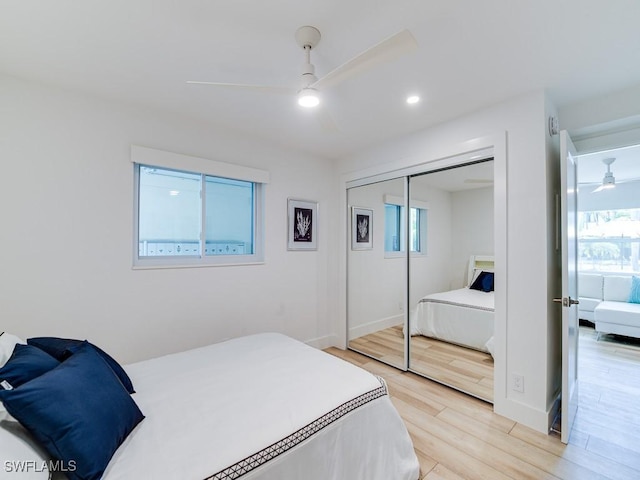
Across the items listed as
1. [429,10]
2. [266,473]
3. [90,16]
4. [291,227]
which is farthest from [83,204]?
[429,10]

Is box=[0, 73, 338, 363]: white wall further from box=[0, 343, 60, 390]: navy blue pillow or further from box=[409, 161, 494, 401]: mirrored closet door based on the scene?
box=[409, 161, 494, 401]: mirrored closet door

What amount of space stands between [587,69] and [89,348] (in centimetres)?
333

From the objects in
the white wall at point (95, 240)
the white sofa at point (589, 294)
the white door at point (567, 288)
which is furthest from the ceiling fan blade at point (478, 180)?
the white sofa at point (589, 294)

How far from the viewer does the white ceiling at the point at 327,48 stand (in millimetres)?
1393

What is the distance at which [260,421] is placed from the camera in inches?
47.1

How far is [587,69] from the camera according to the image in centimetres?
184

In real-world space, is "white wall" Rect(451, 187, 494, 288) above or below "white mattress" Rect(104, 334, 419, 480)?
above

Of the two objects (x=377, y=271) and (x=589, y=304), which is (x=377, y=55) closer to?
(x=377, y=271)

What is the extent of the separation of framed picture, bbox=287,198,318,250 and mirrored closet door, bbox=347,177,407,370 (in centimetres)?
48

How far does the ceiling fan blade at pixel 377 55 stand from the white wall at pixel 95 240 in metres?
1.72

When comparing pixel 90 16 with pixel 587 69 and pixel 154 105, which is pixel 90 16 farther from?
pixel 587 69

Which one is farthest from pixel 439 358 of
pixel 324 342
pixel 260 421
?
pixel 260 421

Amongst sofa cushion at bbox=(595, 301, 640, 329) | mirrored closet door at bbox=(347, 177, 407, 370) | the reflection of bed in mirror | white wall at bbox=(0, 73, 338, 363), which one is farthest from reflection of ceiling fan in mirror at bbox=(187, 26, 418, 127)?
sofa cushion at bbox=(595, 301, 640, 329)

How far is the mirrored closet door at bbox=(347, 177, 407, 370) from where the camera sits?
320 cm
